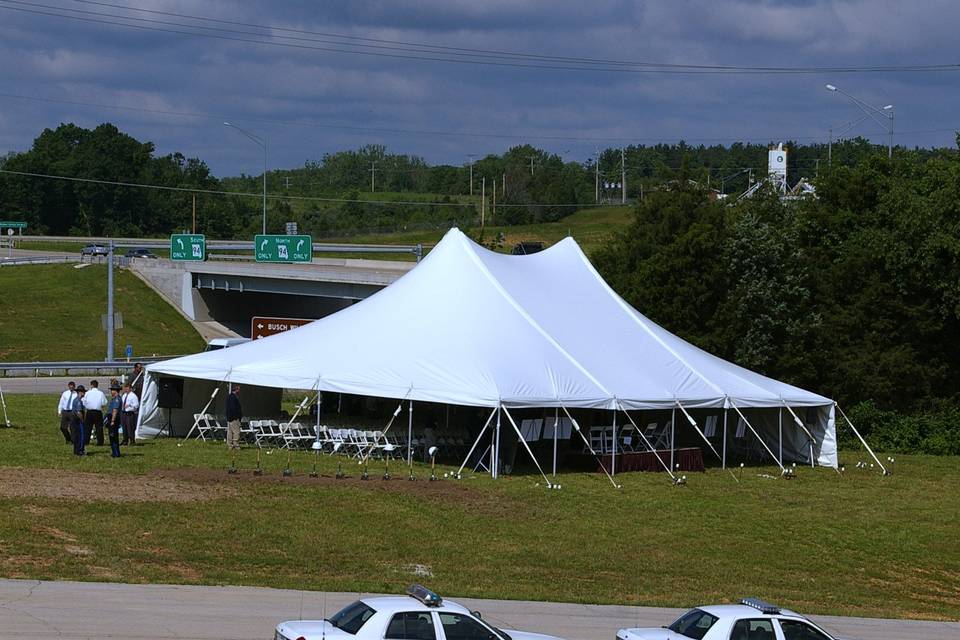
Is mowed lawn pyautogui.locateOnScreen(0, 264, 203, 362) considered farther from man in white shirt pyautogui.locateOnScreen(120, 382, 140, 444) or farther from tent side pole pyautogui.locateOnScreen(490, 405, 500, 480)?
tent side pole pyautogui.locateOnScreen(490, 405, 500, 480)

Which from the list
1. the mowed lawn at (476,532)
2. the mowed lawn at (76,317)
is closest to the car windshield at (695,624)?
the mowed lawn at (476,532)

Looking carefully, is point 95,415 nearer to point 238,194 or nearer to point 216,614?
point 216,614

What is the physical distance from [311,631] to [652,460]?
714 inches

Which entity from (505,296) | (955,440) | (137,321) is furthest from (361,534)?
(137,321)

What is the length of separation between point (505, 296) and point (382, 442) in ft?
14.9

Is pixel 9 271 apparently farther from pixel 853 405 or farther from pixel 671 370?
pixel 671 370

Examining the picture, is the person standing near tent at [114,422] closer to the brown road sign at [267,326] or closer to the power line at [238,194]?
the brown road sign at [267,326]

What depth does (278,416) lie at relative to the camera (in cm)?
3144

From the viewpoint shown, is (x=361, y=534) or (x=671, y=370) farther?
(x=671, y=370)

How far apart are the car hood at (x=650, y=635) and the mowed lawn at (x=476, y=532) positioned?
4.20 metres

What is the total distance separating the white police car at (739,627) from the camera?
1203 cm

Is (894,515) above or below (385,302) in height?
below

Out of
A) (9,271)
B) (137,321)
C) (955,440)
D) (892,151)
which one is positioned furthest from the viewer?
(9,271)

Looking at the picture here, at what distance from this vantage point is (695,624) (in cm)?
1230
